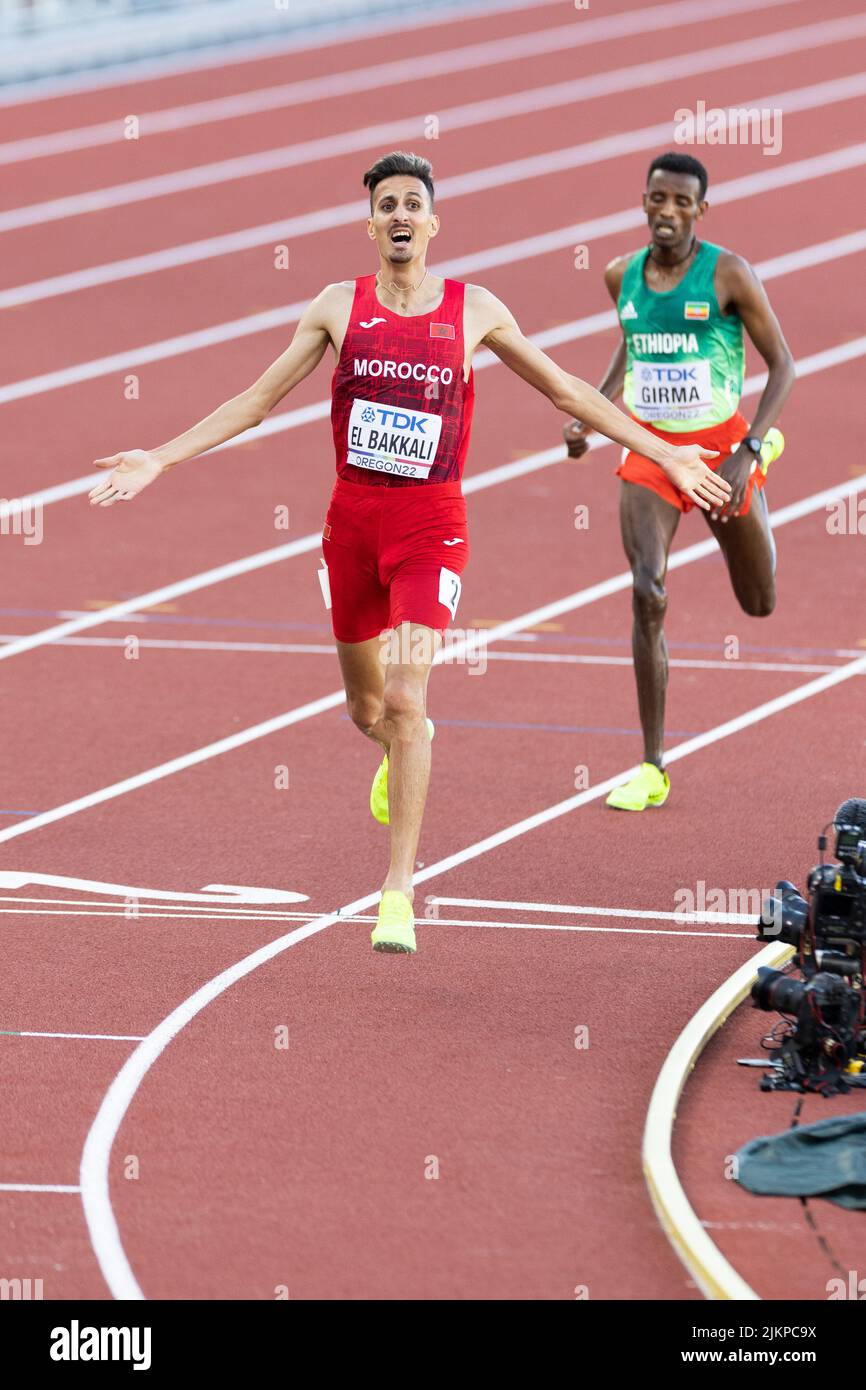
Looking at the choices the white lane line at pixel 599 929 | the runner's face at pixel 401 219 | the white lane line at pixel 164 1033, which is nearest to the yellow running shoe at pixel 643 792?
the white lane line at pixel 164 1033

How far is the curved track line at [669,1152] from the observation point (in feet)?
14.9

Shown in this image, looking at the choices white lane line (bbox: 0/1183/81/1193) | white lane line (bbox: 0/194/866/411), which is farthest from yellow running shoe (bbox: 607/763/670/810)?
white lane line (bbox: 0/194/866/411)

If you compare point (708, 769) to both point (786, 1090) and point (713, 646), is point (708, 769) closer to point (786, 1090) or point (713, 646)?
point (713, 646)

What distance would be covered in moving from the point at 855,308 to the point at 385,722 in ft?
43.7

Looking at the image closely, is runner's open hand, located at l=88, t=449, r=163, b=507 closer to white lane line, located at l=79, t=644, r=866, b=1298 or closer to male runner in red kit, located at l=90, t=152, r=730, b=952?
male runner in red kit, located at l=90, t=152, r=730, b=952

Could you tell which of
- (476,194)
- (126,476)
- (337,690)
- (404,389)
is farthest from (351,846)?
(476,194)

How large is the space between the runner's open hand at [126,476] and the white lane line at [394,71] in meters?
16.2

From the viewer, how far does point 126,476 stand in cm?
621

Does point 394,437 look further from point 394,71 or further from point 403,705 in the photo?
point 394,71

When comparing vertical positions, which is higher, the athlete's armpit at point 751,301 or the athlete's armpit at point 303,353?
the athlete's armpit at point 751,301

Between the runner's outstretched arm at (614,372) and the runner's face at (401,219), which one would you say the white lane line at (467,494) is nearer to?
the runner's outstretched arm at (614,372)

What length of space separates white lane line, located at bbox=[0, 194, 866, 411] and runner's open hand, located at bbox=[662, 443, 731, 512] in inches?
327

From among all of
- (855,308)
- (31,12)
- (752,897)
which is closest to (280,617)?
(752,897)

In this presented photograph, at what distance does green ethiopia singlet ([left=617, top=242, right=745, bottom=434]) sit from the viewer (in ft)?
28.0
